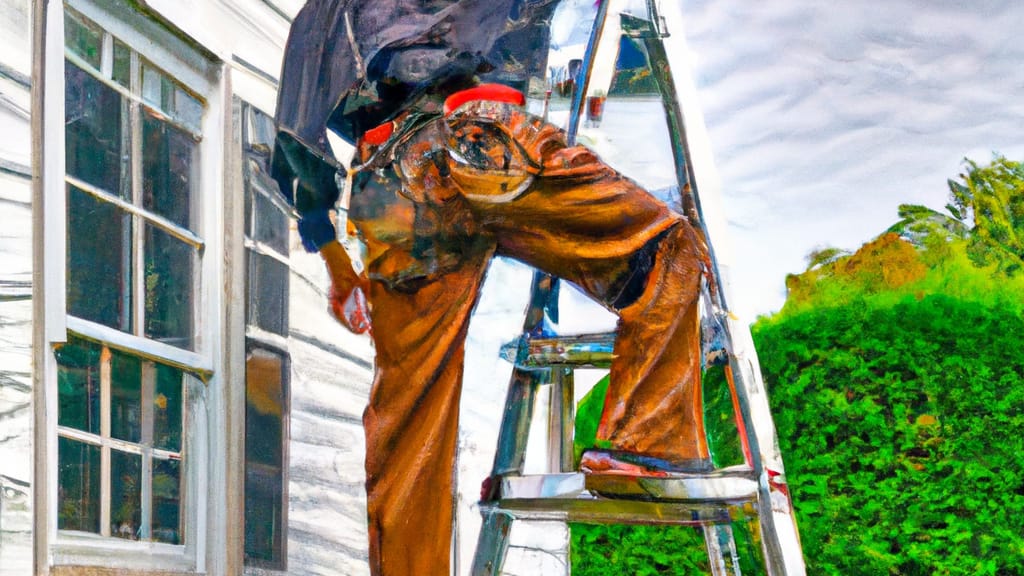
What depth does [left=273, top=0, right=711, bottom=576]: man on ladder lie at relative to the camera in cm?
217

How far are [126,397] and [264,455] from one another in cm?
40

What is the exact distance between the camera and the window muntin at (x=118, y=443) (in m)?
1.99

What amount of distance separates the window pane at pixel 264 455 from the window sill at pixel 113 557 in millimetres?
170

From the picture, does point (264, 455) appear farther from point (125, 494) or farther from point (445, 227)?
point (445, 227)

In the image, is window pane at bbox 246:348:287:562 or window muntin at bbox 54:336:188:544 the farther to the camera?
window pane at bbox 246:348:287:562

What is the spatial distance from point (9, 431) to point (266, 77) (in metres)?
1.03

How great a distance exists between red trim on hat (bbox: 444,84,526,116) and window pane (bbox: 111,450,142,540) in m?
0.89

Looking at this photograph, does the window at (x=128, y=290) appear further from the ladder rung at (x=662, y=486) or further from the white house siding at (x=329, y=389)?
the ladder rung at (x=662, y=486)

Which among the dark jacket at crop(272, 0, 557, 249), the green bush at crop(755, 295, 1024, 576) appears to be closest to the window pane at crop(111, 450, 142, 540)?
the dark jacket at crop(272, 0, 557, 249)

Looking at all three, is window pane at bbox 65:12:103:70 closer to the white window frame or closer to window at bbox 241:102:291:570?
the white window frame

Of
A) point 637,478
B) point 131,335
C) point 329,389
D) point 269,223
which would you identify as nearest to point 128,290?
point 131,335

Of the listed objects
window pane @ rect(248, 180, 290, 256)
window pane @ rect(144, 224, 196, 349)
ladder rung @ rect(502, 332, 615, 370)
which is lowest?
ladder rung @ rect(502, 332, 615, 370)

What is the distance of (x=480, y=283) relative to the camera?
234 cm

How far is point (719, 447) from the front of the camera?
2154 mm
